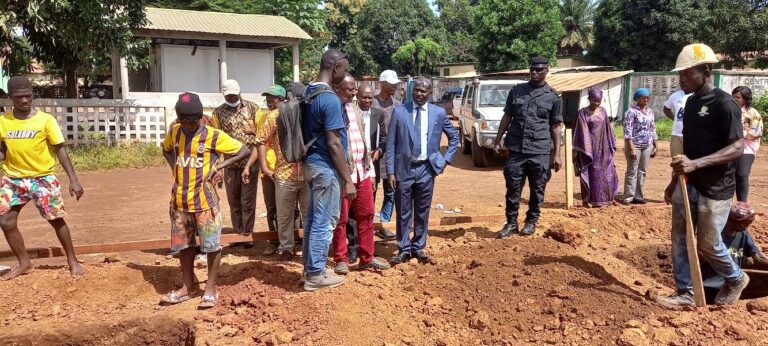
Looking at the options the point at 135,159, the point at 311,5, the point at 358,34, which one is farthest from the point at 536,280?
the point at 358,34

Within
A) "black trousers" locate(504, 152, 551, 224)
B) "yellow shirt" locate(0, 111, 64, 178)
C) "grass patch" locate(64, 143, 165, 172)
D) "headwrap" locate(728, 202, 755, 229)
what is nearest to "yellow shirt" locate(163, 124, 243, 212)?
"yellow shirt" locate(0, 111, 64, 178)

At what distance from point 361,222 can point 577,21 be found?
4121cm

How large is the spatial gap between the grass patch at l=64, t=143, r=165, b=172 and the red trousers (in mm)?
9206

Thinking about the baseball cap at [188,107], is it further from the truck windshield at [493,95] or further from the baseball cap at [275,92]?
the truck windshield at [493,95]

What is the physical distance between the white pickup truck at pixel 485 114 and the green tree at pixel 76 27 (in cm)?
774

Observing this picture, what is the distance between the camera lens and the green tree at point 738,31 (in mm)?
23719

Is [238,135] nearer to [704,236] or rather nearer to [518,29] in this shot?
[704,236]

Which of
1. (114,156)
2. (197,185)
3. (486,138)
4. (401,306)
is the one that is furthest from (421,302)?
A: (114,156)

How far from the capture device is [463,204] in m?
8.55

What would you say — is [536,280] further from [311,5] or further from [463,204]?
[311,5]

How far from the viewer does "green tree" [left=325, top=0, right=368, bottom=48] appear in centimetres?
4568

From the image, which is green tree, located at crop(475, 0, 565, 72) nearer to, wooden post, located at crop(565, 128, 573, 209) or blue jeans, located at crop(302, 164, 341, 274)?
wooden post, located at crop(565, 128, 573, 209)

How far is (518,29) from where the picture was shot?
30.5 metres

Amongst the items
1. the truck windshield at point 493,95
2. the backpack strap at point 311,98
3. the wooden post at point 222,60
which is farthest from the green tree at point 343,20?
the backpack strap at point 311,98
